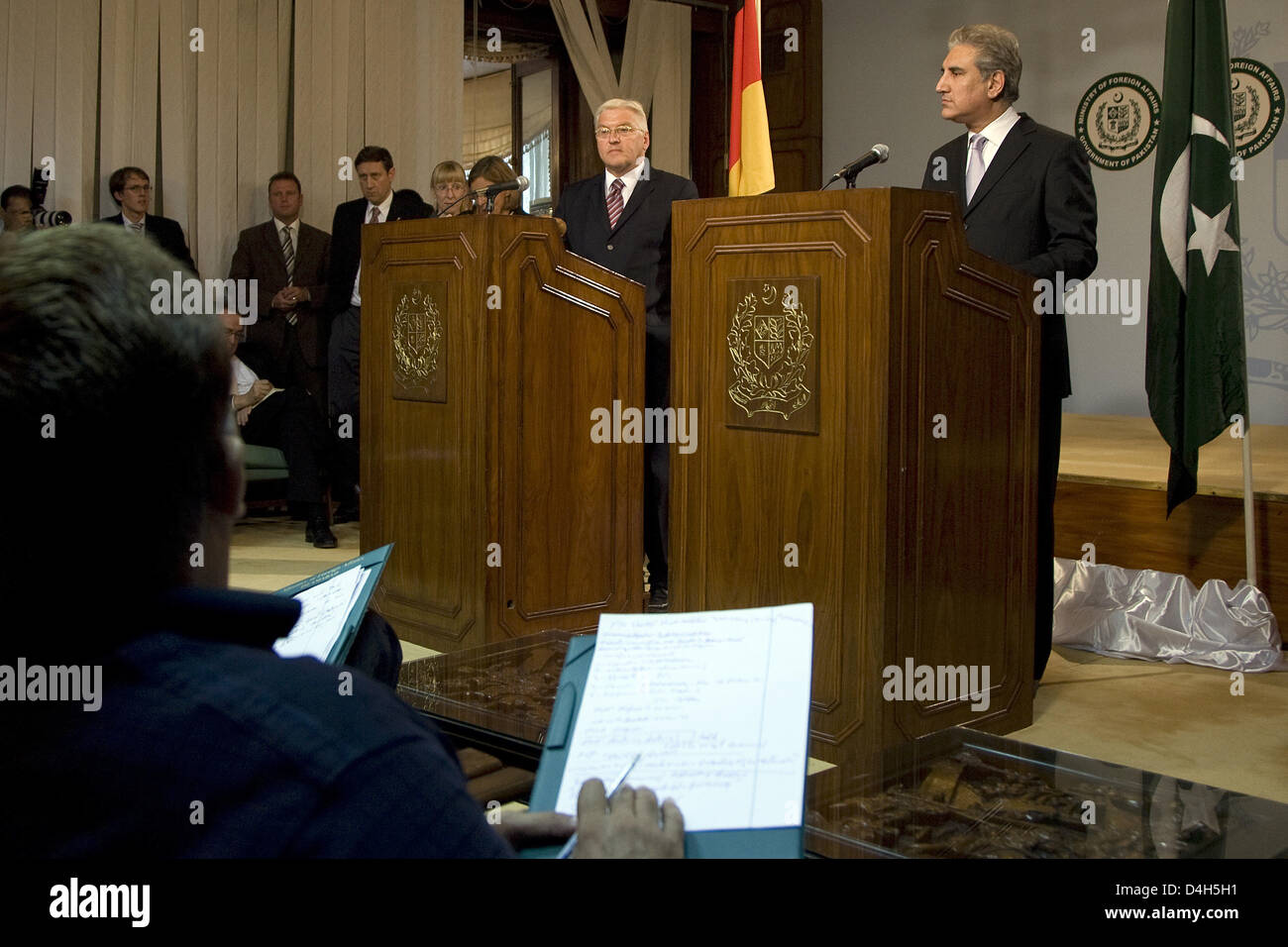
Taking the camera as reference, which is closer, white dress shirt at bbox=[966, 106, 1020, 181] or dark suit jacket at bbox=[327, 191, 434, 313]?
white dress shirt at bbox=[966, 106, 1020, 181]

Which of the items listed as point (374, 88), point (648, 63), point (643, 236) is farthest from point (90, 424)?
point (648, 63)

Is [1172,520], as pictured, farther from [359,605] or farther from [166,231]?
[166,231]

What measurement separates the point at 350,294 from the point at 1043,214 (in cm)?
364

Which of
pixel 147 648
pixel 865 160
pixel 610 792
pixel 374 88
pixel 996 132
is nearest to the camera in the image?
pixel 147 648

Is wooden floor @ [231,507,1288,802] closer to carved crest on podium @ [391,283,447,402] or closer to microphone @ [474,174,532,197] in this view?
carved crest on podium @ [391,283,447,402]

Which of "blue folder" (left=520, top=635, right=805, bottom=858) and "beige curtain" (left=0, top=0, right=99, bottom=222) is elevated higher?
"beige curtain" (left=0, top=0, right=99, bottom=222)

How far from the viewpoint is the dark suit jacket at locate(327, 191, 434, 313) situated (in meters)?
6.01

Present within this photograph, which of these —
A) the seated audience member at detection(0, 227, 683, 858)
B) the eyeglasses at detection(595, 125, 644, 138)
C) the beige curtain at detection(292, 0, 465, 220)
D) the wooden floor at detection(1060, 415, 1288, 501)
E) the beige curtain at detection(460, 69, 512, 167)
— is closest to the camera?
the seated audience member at detection(0, 227, 683, 858)

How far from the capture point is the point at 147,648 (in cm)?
76

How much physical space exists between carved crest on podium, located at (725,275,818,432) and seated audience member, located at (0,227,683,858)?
76.6 inches

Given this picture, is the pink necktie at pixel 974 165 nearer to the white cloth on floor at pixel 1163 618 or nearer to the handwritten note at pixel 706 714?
the white cloth on floor at pixel 1163 618

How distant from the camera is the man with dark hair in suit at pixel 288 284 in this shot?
6266 millimetres

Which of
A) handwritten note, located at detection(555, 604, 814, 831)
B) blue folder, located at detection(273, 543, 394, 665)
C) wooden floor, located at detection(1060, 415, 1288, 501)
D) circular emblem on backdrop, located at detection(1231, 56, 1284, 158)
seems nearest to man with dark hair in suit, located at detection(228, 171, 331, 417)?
wooden floor, located at detection(1060, 415, 1288, 501)
